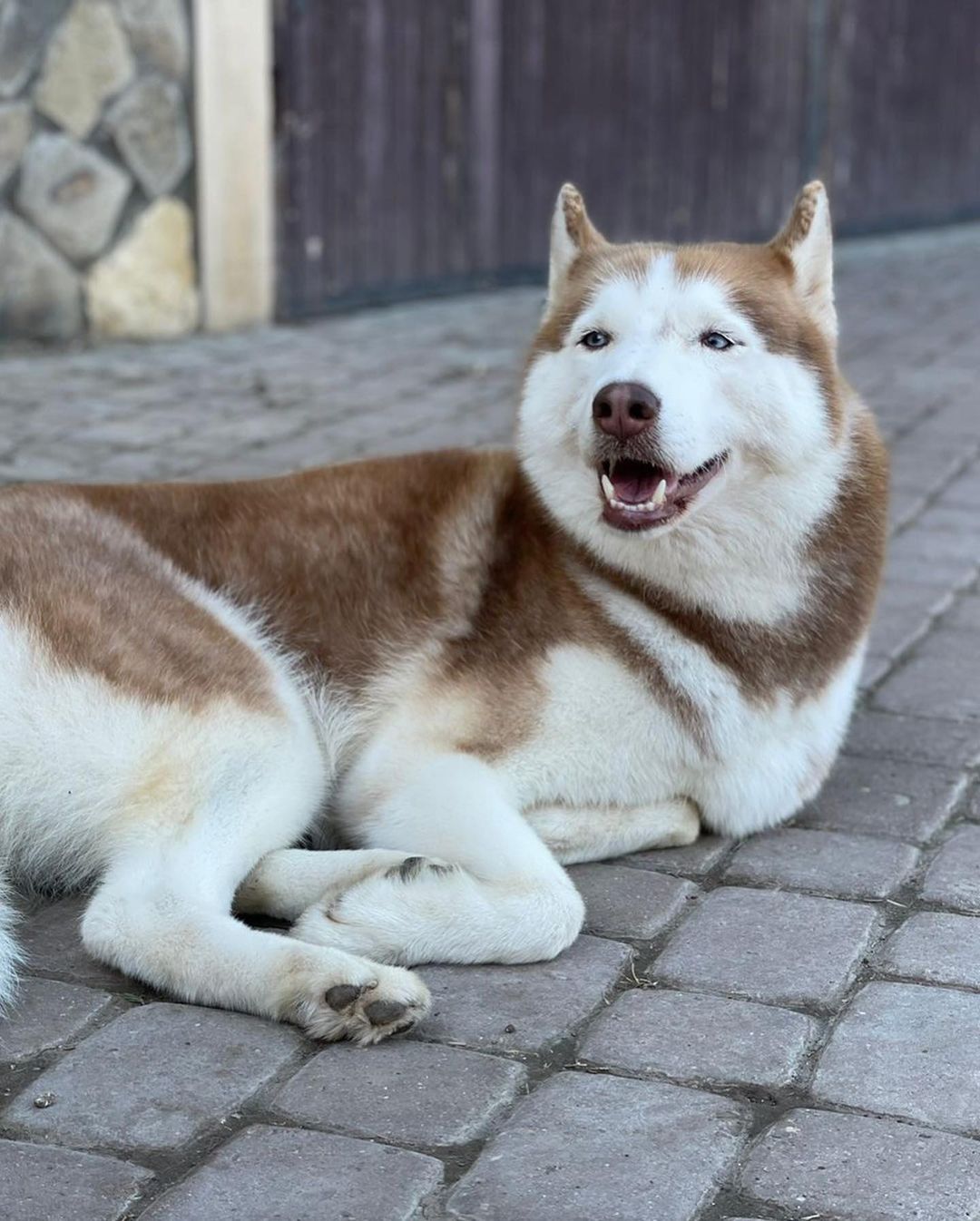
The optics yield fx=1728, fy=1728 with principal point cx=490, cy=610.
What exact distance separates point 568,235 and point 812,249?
48 centimetres

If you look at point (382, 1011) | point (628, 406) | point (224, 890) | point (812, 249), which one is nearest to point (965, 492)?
point (812, 249)

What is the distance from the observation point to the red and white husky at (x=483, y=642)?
2818 mm

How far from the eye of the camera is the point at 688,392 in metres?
2.97

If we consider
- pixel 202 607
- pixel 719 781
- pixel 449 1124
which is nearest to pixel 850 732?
pixel 719 781

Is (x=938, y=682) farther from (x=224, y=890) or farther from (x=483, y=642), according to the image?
(x=224, y=890)

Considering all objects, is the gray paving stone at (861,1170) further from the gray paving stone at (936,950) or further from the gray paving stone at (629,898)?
the gray paving stone at (629,898)

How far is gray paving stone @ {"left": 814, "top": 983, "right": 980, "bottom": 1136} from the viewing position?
7.87 ft

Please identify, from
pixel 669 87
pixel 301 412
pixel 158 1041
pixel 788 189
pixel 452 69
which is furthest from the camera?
pixel 788 189

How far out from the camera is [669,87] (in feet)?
35.9

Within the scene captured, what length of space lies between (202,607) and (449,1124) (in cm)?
121

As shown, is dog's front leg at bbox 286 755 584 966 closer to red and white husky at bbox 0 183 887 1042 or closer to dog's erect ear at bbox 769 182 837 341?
red and white husky at bbox 0 183 887 1042

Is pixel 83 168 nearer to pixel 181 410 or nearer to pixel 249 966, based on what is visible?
pixel 181 410

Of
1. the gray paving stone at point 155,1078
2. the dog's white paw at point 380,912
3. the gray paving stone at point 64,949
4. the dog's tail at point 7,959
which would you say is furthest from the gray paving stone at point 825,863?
the dog's tail at point 7,959

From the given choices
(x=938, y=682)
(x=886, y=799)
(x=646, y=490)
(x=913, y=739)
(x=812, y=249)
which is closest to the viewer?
(x=646, y=490)
